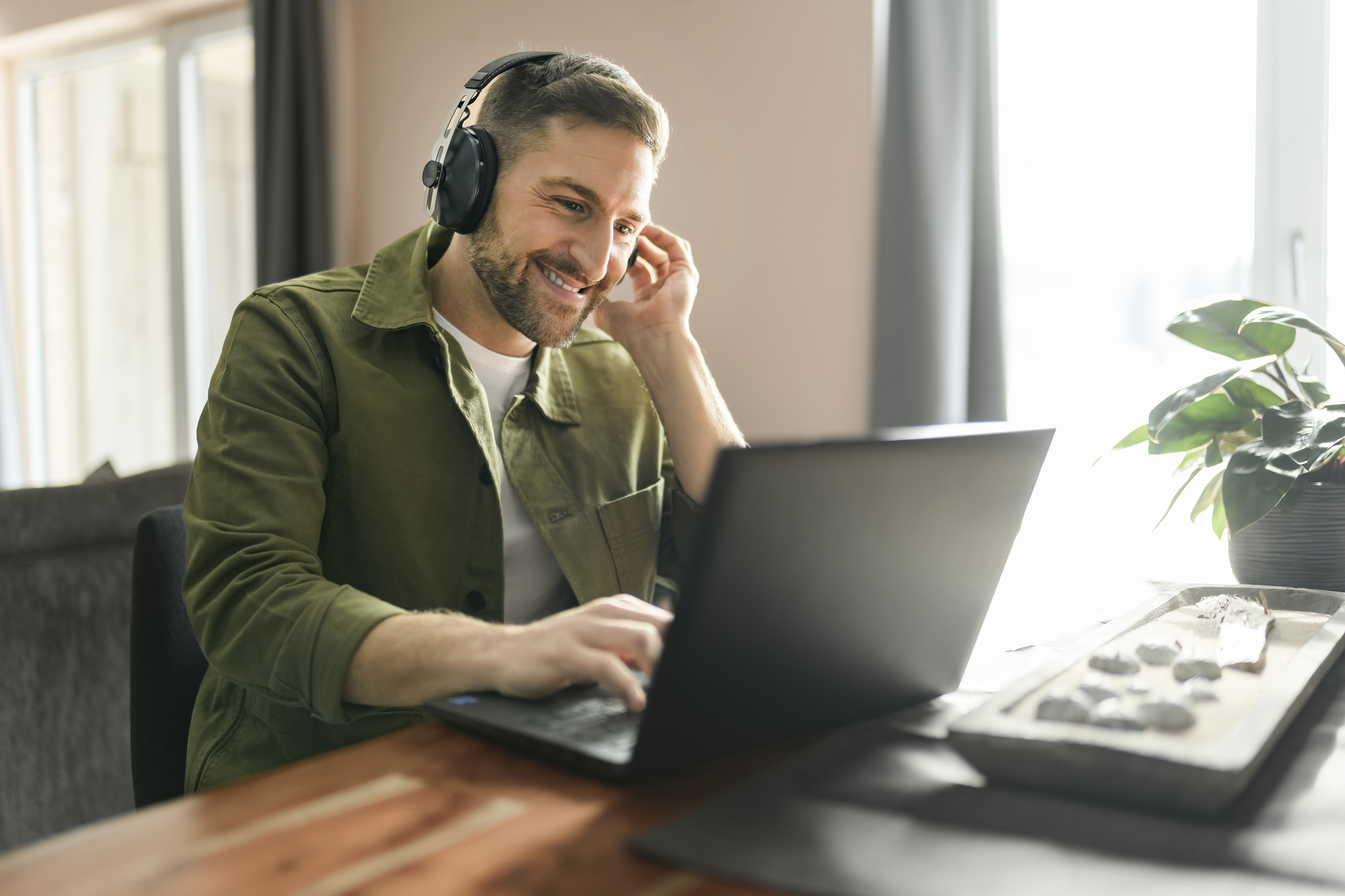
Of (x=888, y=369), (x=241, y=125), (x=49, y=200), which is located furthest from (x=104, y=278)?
(x=888, y=369)

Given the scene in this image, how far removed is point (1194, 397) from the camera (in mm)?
1104

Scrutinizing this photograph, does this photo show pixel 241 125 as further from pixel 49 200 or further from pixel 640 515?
pixel 640 515

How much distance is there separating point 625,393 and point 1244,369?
79 centimetres

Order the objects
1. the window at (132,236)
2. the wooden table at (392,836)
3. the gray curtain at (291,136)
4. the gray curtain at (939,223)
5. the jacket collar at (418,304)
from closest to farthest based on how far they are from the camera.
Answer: the wooden table at (392,836), the jacket collar at (418,304), the gray curtain at (939,223), the gray curtain at (291,136), the window at (132,236)

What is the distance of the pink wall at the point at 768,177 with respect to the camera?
8.06 feet

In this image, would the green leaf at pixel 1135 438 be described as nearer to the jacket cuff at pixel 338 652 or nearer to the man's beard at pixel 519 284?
the man's beard at pixel 519 284

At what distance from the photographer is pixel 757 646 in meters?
0.56

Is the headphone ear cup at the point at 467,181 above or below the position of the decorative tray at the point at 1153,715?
above

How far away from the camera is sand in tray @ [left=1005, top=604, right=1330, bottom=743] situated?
572 millimetres

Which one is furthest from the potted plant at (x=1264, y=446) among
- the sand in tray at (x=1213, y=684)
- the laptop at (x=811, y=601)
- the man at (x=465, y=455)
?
the man at (x=465, y=455)

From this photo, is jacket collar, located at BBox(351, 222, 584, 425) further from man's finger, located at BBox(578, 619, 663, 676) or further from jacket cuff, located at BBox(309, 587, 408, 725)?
man's finger, located at BBox(578, 619, 663, 676)

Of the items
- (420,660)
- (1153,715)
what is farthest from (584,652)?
(1153,715)

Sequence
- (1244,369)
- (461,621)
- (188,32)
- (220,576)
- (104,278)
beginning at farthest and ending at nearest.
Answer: (104,278) < (188,32) < (1244,369) < (220,576) < (461,621)

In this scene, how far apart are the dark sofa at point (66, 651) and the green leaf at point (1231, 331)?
1553 mm
